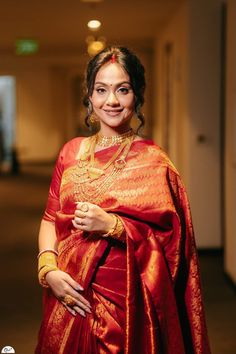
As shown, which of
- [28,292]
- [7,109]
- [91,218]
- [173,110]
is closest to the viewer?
[91,218]

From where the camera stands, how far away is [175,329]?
1.76 metres

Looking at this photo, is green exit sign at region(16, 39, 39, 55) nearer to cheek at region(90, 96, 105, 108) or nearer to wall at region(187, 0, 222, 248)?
wall at region(187, 0, 222, 248)

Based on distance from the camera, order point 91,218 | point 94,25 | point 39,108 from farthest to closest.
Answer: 1. point 39,108
2. point 94,25
3. point 91,218

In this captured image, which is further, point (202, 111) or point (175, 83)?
point (175, 83)

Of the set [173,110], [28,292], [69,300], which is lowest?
[28,292]

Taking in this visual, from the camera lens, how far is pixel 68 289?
1.77 m

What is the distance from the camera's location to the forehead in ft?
5.87

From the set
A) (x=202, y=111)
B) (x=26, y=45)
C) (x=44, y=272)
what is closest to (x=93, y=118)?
(x=44, y=272)

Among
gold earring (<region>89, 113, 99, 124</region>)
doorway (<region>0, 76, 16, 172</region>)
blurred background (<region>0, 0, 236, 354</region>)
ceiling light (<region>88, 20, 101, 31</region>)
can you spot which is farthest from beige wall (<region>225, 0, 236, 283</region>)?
doorway (<region>0, 76, 16, 172</region>)

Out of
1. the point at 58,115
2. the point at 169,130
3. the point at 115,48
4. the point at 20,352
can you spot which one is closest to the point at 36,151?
the point at 58,115

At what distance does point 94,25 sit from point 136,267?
6218mm

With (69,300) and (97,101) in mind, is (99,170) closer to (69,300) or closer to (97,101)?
(97,101)

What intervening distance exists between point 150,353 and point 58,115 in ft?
53.5

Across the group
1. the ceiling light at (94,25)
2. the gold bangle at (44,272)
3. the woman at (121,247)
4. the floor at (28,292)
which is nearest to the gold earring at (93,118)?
the woman at (121,247)
